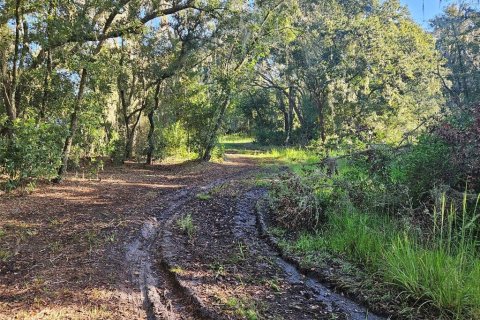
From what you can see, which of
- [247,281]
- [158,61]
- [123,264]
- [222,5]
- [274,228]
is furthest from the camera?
[158,61]

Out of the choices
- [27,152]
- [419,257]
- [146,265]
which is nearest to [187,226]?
[146,265]

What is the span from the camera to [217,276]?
442 cm

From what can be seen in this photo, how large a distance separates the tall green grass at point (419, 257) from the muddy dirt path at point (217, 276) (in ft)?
1.72

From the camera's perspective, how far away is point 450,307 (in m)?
3.47

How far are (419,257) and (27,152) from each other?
7.73 meters

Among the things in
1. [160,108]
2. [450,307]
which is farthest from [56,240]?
[160,108]

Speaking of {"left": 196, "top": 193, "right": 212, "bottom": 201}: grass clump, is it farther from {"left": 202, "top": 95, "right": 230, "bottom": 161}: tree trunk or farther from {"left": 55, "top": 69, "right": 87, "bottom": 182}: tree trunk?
{"left": 202, "top": 95, "right": 230, "bottom": 161}: tree trunk

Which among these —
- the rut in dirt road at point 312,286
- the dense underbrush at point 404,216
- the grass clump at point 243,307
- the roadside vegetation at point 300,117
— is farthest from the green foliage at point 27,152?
the grass clump at point 243,307

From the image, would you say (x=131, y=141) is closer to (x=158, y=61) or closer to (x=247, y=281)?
(x=158, y=61)

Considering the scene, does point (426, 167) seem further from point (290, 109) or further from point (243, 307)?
point (290, 109)

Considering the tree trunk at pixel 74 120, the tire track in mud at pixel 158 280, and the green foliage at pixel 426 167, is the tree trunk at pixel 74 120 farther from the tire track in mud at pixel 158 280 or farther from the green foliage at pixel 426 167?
the green foliage at pixel 426 167

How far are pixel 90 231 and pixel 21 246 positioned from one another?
0.94m

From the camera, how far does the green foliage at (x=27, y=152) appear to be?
26.8ft

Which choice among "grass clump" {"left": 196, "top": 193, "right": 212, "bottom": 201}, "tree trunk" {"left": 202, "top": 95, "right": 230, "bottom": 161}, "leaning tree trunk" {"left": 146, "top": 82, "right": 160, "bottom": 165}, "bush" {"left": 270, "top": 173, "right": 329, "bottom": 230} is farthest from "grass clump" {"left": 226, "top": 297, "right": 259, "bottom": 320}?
"tree trunk" {"left": 202, "top": 95, "right": 230, "bottom": 161}
